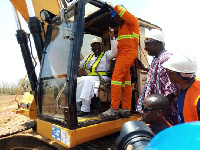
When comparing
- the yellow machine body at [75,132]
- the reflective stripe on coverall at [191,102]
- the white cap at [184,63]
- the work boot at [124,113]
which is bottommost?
the yellow machine body at [75,132]

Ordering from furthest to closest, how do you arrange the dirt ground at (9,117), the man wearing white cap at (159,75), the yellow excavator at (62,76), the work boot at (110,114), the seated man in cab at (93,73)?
the dirt ground at (9,117)
the seated man in cab at (93,73)
the work boot at (110,114)
the yellow excavator at (62,76)
the man wearing white cap at (159,75)

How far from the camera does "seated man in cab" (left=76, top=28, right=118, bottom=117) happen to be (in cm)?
313

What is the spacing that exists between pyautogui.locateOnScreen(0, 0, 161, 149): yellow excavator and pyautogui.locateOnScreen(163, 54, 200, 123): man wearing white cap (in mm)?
1312

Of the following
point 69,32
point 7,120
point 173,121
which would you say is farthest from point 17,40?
point 7,120

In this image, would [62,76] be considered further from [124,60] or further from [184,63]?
[184,63]

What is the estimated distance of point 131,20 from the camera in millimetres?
3166

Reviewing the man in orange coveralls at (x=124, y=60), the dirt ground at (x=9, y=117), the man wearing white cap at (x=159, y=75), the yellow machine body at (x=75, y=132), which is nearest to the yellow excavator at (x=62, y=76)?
the yellow machine body at (x=75, y=132)

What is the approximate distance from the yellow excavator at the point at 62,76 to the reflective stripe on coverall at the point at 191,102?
133 cm

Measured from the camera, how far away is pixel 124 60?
3.09m

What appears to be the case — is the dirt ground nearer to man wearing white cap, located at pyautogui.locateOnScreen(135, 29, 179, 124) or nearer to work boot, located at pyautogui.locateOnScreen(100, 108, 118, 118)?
work boot, located at pyautogui.locateOnScreen(100, 108, 118, 118)

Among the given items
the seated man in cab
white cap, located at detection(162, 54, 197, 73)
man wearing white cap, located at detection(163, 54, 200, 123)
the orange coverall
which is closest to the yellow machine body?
the orange coverall

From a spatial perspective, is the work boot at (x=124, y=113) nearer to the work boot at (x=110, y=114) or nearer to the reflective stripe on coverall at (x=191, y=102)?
the work boot at (x=110, y=114)

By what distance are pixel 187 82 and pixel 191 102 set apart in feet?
0.67

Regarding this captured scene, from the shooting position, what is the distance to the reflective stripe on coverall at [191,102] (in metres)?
1.54
